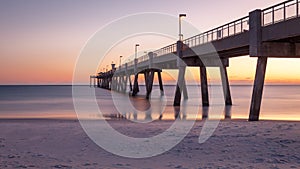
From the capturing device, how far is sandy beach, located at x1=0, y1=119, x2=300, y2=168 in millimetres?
9102

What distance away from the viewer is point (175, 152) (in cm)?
1062

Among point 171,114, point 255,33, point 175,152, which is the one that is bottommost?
point 175,152

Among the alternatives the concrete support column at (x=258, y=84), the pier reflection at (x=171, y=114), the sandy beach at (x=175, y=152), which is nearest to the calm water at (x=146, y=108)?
the pier reflection at (x=171, y=114)

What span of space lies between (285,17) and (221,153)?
31.7 feet

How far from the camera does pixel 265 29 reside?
1916 cm

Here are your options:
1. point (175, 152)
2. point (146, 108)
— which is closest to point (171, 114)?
point (146, 108)

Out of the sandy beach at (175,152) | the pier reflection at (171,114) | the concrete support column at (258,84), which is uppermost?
the concrete support column at (258,84)

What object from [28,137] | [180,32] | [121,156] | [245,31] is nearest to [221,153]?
[121,156]

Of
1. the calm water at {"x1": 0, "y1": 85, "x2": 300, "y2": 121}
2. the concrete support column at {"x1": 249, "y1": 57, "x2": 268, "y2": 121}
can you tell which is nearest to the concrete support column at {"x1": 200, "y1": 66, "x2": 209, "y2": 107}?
the calm water at {"x1": 0, "y1": 85, "x2": 300, "y2": 121}

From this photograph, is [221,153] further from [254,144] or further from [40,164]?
[40,164]

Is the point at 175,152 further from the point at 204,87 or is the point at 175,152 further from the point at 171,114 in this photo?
the point at 204,87

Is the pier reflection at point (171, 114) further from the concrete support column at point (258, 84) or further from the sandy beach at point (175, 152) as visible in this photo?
the sandy beach at point (175, 152)

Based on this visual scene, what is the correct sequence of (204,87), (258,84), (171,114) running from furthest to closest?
1. (204,87)
2. (171,114)
3. (258,84)

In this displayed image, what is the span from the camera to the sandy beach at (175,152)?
9.10 m
